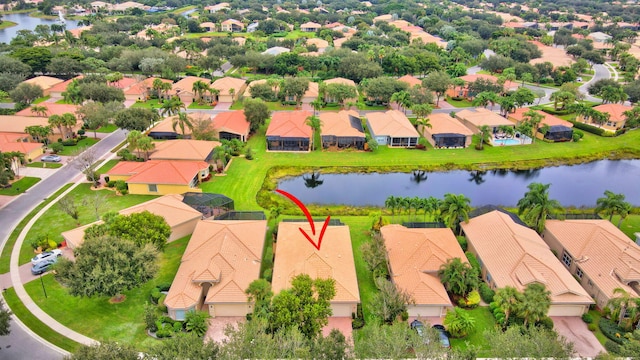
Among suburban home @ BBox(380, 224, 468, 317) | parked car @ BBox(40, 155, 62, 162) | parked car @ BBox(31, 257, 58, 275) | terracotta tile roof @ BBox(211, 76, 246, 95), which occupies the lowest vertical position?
parked car @ BBox(40, 155, 62, 162)

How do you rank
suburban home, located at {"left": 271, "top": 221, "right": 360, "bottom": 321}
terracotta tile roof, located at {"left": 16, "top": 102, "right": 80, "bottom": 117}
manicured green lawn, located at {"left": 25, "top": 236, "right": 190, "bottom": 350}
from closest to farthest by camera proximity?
manicured green lawn, located at {"left": 25, "top": 236, "right": 190, "bottom": 350}
suburban home, located at {"left": 271, "top": 221, "right": 360, "bottom": 321}
terracotta tile roof, located at {"left": 16, "top": 102, "right": 80, "bottom": 117}

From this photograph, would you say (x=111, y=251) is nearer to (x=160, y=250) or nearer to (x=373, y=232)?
(x=160, y=250)

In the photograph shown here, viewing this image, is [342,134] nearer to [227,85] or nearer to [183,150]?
[183,150]

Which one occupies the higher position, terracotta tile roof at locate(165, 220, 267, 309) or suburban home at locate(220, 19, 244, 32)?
terracotta tile roof at locate(165, 220, 267, 309)

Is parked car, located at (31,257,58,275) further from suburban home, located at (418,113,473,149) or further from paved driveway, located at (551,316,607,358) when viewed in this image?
suburban home, located at (418,113,473,149)

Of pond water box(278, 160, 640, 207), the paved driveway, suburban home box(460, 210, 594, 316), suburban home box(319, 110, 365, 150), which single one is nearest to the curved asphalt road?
pond water box(278, 160, 640, 207)
